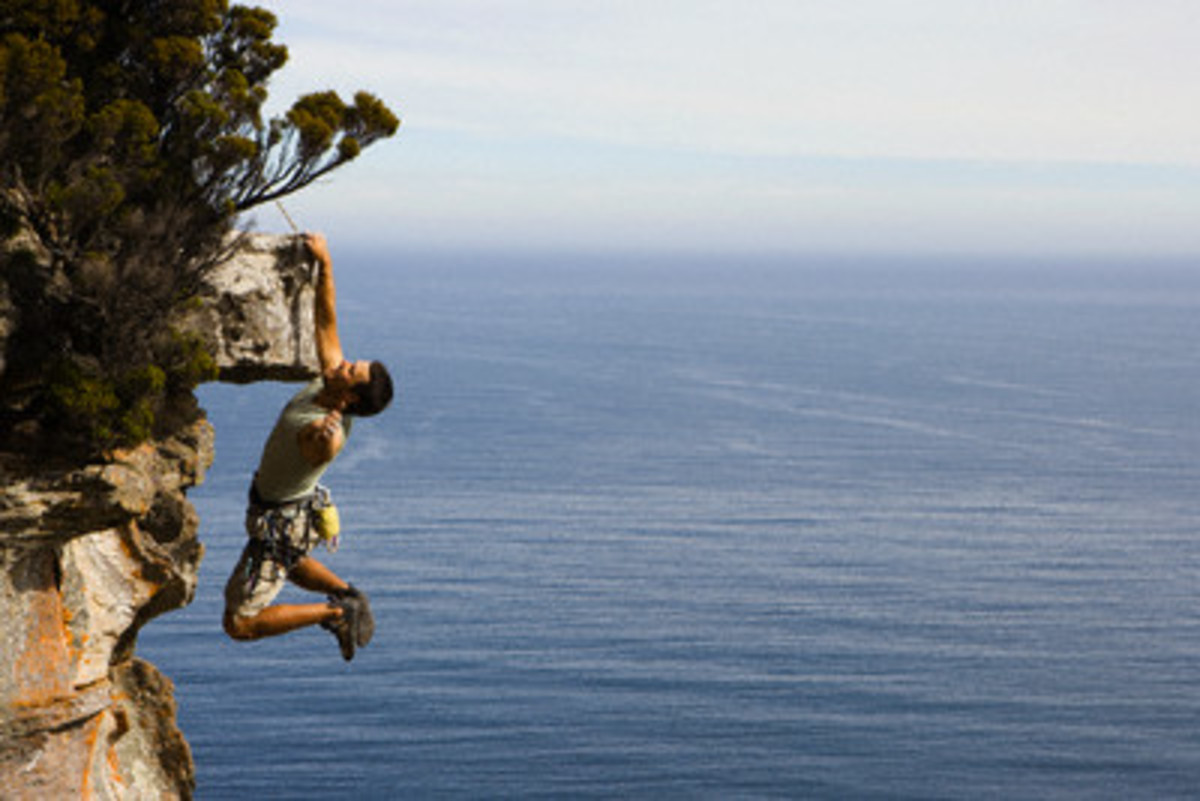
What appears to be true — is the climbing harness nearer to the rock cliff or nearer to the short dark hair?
the short dark hair

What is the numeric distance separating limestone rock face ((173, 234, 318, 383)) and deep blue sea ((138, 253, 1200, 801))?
5577 cm

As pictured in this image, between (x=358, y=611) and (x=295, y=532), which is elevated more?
(x=295, y=532)

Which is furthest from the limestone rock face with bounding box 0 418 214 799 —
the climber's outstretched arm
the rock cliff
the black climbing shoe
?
the climber's outstretched arm

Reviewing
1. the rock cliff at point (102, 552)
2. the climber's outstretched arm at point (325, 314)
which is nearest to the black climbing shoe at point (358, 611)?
the climber's outstretched arm at point (325, 314)

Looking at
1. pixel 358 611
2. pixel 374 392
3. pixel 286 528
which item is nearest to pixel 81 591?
pixel 286 528

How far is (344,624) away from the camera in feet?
46.8

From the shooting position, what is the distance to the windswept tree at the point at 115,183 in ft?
46.8

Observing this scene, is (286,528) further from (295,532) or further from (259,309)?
(259,309)

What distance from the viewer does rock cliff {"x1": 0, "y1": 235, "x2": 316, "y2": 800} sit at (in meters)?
14.6

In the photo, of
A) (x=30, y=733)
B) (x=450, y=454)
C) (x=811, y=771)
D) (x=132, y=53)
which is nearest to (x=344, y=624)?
(x=30, y=733)

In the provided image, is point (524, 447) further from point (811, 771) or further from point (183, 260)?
point (183, 260)

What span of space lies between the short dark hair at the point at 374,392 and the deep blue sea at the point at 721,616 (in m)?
59.9

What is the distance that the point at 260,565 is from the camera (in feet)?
45.1

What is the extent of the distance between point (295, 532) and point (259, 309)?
363 cm
